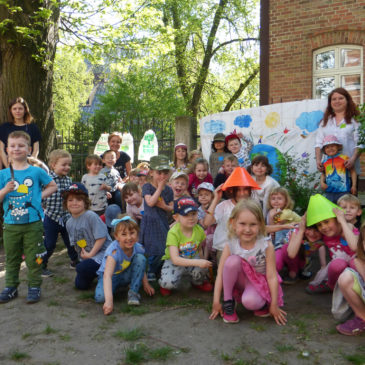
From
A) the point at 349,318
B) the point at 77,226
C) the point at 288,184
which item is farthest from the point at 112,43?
the point at 349,318

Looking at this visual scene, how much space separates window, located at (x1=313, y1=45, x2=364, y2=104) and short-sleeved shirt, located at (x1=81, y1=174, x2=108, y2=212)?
21.3 ft

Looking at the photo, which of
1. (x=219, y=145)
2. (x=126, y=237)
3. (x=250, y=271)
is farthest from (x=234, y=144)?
(x=250, y=271)

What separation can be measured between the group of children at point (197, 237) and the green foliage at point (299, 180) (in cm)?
114

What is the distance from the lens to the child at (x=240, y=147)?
20.4 feet

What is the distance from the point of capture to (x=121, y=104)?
53.8 ft

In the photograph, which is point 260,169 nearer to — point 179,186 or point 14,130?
point 179,186

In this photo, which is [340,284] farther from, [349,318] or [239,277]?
[239,277]

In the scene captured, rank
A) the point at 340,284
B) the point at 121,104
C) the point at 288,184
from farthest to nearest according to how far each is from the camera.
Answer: the point at 121,104, the point at 288,184, the point at 340,284

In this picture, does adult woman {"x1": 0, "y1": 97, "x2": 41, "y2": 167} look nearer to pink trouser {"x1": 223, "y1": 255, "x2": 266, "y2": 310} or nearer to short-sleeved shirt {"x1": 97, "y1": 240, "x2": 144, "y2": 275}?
short-sleeved shirt {"x1": 97, "y1": 240, "x2": 144, "y2": 275}

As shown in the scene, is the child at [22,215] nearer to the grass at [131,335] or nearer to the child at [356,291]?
the grass at [131,335]

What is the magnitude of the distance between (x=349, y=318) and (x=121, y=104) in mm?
14337

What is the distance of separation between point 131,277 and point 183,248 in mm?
606

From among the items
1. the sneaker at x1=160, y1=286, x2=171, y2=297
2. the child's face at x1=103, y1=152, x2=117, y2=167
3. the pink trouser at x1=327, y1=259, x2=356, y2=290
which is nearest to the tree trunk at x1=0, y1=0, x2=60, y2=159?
the child's face at x1=103, y1=152, x2=117, y2=167

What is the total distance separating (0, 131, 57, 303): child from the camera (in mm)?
4004
